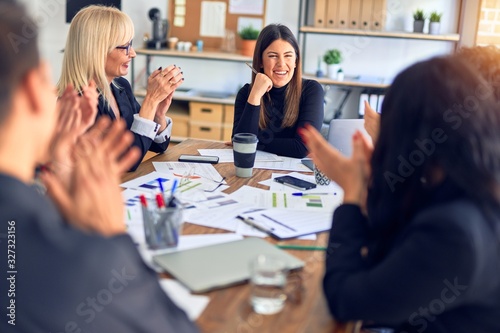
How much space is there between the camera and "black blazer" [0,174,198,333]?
891mm

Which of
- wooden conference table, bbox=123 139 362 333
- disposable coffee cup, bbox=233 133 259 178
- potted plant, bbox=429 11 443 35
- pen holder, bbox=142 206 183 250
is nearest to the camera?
wooden conference table, bbox=123 139 362 333

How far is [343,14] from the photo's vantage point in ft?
14.6

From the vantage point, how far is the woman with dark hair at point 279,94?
104 inches

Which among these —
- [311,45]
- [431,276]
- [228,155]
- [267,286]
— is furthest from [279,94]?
[311,45]

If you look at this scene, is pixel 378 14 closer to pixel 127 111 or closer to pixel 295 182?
pixel 127 111

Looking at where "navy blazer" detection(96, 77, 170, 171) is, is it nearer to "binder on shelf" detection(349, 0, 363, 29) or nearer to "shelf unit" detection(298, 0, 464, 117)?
"shelf unit" detection(298, 0, 464, 117)

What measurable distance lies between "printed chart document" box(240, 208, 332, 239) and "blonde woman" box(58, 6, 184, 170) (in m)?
0.74

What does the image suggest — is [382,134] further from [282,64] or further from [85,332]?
[282,64]

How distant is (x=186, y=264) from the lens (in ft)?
4.37

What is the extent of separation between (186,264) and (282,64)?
1.64m

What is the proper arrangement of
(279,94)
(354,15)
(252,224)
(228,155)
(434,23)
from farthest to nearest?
(354,15) → (434,23) → (279,94) → (228,155) → (252,224)

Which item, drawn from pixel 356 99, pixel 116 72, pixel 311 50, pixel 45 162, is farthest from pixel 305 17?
pixel 45 162

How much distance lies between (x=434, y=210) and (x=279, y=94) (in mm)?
1804

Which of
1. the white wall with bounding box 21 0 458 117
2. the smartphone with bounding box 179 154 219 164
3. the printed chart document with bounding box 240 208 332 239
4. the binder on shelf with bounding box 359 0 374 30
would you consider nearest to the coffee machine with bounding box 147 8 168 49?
the white wall with bounding box 21 0 458 117
